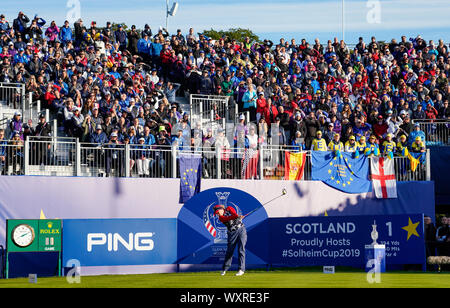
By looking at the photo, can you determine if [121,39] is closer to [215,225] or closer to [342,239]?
[215,225]

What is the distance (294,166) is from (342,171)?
6.22 feet

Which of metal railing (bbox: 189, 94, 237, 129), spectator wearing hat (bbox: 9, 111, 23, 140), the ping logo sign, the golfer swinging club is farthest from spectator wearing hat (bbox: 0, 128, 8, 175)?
the golfer swinging club

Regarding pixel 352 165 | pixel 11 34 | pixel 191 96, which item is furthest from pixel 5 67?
pixel 352 165

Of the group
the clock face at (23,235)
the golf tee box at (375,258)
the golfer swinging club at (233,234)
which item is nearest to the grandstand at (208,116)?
the clock face at (23,235)

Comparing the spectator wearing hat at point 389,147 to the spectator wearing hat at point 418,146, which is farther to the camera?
the spectator wearing hat at point 418,146

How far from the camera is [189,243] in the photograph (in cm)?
2648

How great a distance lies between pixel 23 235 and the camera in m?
23.9

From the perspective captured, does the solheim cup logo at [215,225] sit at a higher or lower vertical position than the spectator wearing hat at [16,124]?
lower

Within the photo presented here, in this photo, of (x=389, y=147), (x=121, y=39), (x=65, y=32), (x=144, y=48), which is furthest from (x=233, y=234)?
(x=121, y=39)

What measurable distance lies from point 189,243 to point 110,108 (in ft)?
18.1

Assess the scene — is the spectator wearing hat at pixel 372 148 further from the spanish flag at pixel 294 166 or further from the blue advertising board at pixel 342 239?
the blue advertising board at pixel 342 239

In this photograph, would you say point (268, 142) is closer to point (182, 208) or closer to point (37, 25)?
point (182, 208)

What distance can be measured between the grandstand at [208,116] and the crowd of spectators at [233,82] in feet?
0.18

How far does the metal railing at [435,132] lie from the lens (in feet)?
112
